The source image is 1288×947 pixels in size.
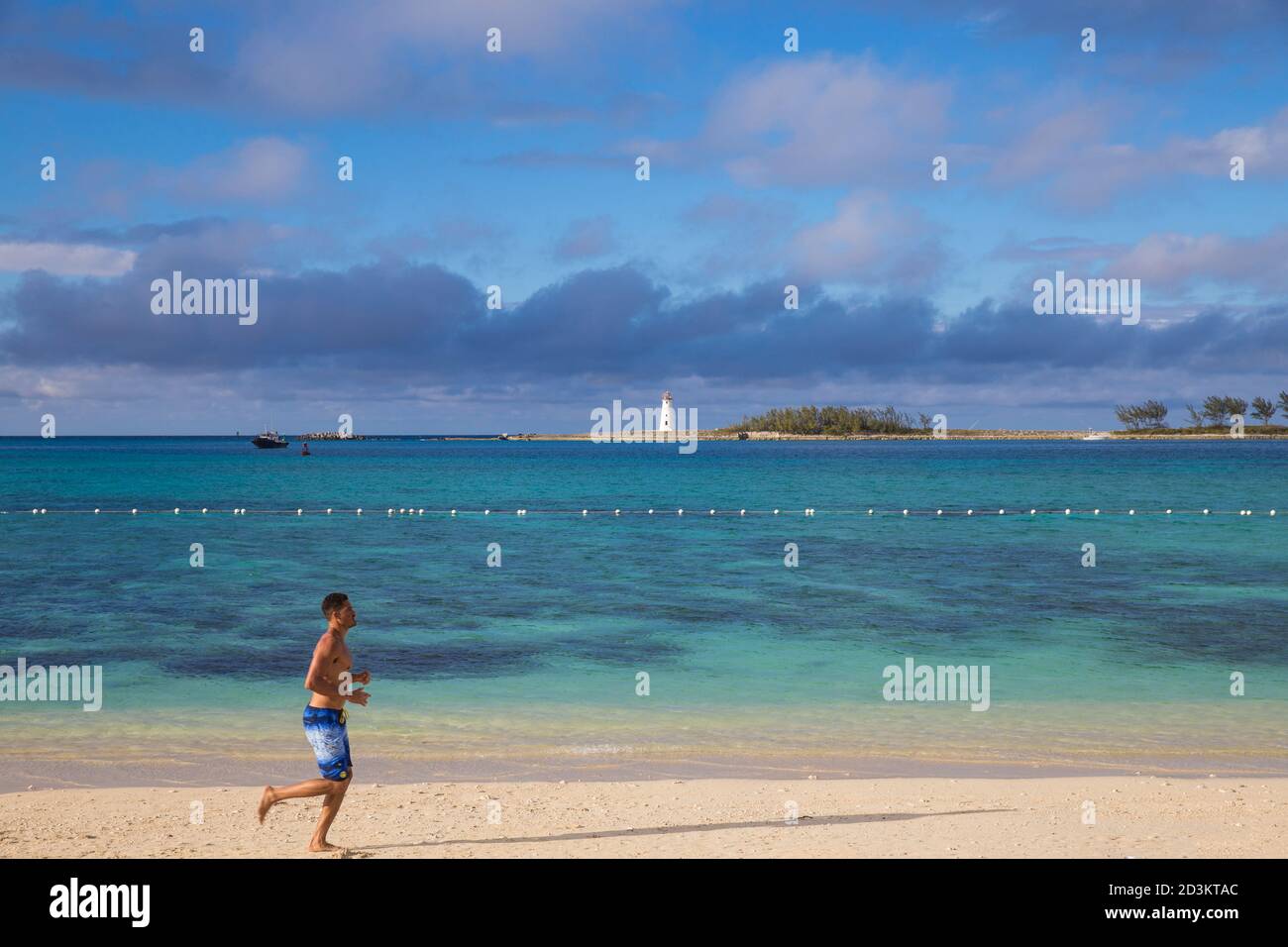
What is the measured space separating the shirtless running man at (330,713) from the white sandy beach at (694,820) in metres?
0.45

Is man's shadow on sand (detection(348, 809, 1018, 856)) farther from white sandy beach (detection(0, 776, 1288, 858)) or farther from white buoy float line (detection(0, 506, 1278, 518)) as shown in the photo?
white buoy float line (detection(0, 506, 1278, 518))

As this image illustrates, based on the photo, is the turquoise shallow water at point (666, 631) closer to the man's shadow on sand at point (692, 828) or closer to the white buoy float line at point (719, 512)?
the white buoy float line at point (719, 512)

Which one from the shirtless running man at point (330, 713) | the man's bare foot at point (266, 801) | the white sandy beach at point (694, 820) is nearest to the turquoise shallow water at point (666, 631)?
the white sandy beach at point (694, 820)

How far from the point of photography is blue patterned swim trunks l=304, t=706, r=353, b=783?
8.36 meters

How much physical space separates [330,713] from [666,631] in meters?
14.5

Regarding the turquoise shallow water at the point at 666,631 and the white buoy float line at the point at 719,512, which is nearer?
the turquoise shallow water at the point at 666,631

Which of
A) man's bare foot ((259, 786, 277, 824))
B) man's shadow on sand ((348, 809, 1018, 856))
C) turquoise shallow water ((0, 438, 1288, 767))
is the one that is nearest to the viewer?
man's bare foot ((259, 786, 277, 824))

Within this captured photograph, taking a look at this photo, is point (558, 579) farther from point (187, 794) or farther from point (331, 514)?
point (331, 514)

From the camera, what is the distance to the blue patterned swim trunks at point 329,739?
→ 27.4ft

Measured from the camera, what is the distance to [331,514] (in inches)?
2275

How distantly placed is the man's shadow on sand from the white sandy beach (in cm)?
2

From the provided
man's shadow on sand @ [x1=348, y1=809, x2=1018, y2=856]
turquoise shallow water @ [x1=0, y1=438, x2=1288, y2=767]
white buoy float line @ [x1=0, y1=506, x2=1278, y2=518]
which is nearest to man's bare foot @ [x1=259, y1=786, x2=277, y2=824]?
man's shadow on sand @ [x1=348, y1=809, x2=1018, y2=856]

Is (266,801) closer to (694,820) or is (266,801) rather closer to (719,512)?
(694,820)

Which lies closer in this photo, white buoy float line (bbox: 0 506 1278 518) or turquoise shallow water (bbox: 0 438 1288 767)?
turquoise shallow water (bbox: 0 438 1288 767)
